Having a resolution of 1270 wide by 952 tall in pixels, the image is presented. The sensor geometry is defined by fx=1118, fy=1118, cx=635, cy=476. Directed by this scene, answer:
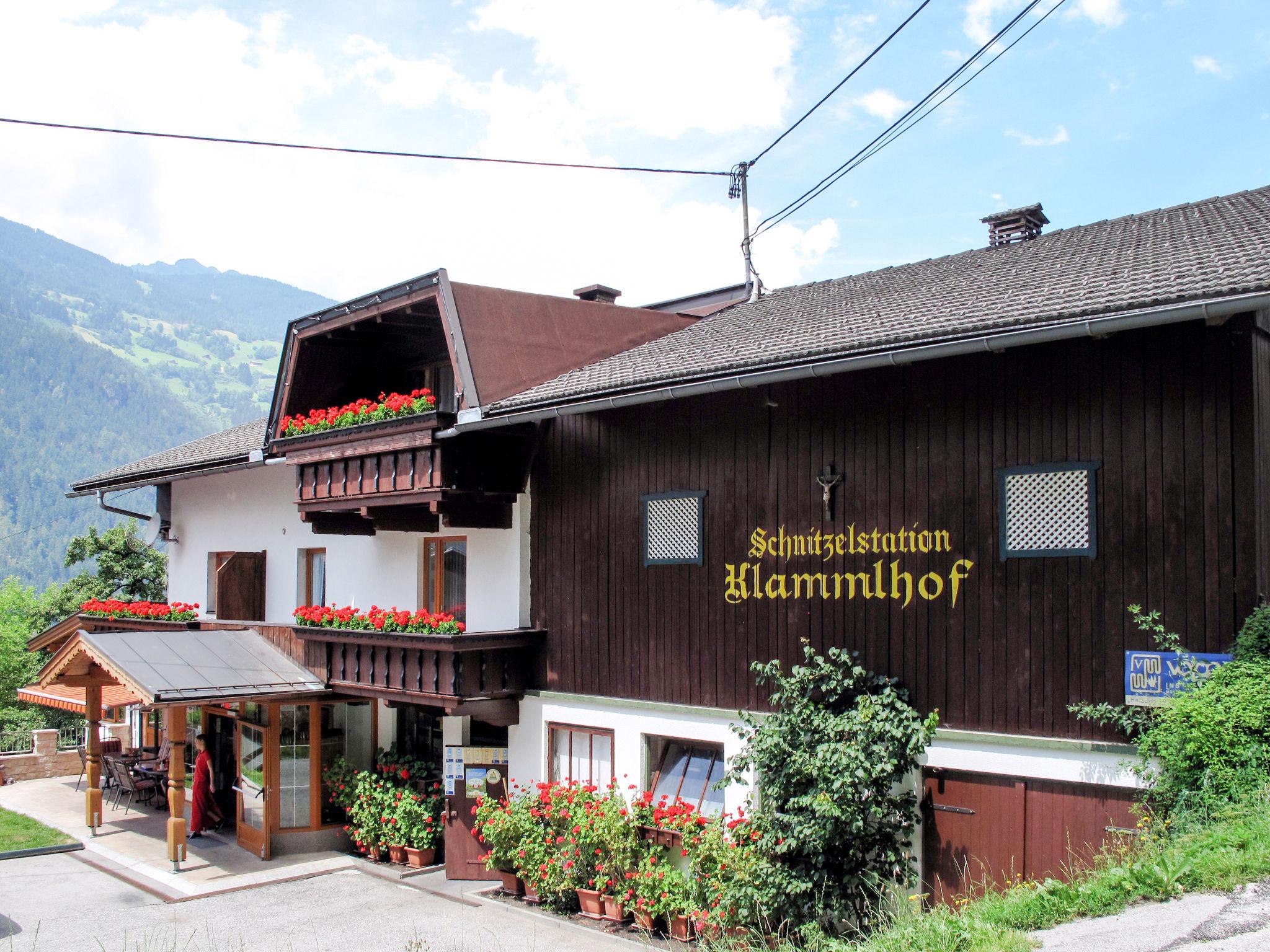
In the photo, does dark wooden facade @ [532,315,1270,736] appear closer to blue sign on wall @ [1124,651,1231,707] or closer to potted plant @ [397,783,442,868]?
blue sign on wall @ [1124,651,1231,707]

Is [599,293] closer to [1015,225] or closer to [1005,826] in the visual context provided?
[1015,225]

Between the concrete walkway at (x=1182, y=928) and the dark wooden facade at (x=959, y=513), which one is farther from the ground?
the dark wooden facade at (x=959, y=513)

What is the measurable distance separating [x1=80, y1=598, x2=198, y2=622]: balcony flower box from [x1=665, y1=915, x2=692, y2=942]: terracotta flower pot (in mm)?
11999

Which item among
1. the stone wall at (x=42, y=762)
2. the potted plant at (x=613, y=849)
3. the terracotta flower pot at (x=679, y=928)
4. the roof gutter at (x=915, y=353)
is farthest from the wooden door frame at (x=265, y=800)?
the stone wall at (x=42, y=762)

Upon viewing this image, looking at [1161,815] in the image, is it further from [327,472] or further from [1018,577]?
[327,472]

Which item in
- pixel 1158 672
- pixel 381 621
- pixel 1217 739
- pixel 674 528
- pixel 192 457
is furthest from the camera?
pixel 192 457

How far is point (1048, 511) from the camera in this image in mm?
9461

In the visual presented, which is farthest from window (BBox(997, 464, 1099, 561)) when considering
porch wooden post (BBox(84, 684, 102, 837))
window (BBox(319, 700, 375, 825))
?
porch wooden post (BBox(84, 684, 102, 837))

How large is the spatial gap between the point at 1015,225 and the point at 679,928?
940 centimetres

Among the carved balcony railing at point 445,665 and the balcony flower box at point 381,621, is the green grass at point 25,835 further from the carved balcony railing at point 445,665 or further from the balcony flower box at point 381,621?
the carved balcony railing at point 445,665

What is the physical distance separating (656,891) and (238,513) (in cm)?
1209

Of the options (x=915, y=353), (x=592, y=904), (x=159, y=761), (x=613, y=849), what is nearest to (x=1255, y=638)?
(x=915, y=353)

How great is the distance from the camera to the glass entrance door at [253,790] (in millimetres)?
16391

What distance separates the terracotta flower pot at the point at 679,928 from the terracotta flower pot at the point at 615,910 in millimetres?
790
